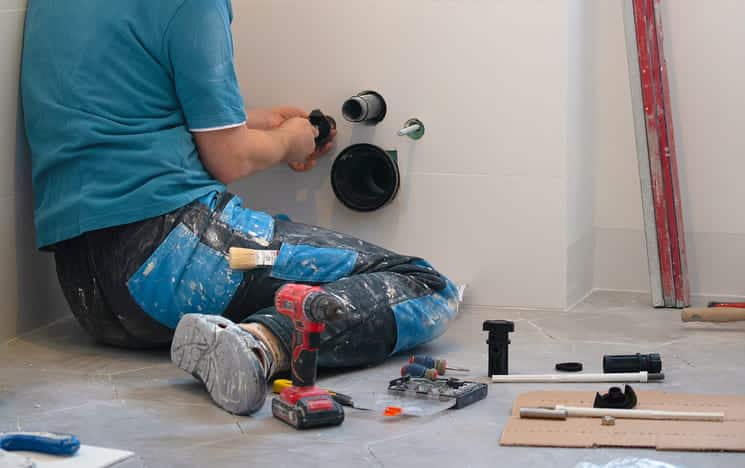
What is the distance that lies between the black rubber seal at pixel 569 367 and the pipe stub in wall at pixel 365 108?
96 cm

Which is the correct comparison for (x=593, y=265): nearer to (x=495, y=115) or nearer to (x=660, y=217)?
(x=660, y=217)

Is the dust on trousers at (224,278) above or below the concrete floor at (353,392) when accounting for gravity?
above

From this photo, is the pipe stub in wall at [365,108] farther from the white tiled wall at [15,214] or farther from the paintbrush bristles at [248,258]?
the white tiled wall at [15,214]

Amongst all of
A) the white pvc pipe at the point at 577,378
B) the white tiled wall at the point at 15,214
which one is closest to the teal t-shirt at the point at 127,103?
the white tiled wall at the point at 15,214

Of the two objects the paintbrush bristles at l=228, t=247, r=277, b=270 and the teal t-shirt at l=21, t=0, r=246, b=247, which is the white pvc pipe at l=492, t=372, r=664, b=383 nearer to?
the paintbrush bristles at l=228, t=247, r=277, b=270

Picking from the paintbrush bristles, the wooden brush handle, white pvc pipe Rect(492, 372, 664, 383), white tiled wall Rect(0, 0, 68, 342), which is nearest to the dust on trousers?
the paintbrush bristles

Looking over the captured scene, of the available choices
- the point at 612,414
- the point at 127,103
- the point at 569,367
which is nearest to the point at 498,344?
the point at 569,367

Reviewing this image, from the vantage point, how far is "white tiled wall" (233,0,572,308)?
3.06m

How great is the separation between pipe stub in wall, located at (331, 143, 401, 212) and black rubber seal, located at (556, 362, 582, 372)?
2.98 feet

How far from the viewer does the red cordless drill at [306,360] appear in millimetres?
2014

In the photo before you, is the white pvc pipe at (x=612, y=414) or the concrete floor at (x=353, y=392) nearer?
the concrete floor at (x=353, y=392)

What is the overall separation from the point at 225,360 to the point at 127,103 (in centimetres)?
70

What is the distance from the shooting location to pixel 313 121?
10.3ft

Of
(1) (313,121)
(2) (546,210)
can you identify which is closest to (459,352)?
(2) (546,210)
